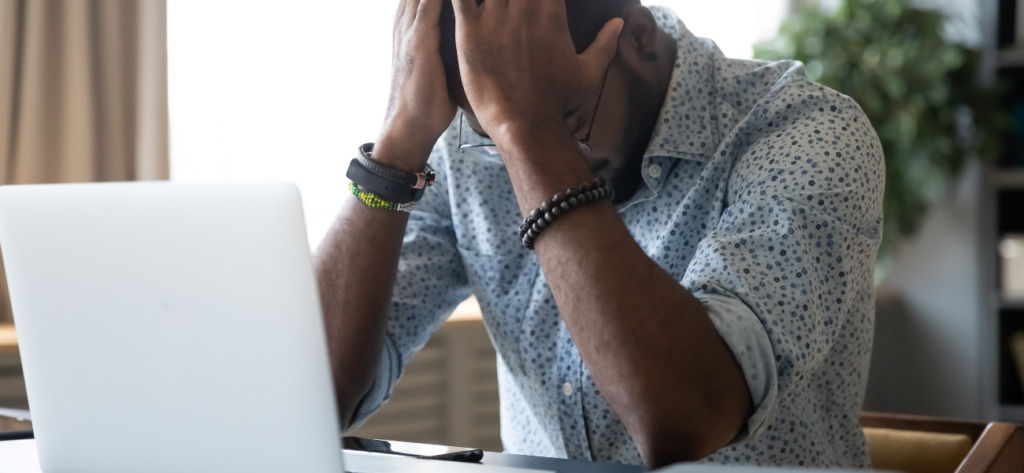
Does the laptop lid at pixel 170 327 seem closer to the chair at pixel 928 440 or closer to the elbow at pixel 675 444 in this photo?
the elbow at pixel 675 444

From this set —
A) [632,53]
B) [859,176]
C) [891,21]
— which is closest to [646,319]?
[859,176]

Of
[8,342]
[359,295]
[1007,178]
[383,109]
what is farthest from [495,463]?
[1007,178]

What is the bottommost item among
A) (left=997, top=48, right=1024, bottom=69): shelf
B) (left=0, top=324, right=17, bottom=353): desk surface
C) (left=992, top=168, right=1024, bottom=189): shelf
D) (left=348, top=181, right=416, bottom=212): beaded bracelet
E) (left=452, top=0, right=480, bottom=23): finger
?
(left=0, top=324, right=17, bottom=353): desk surface

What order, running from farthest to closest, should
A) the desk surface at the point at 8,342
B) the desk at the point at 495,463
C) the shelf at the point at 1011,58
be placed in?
the shelf at the point at 1011,58 → the desk surface at the point at 8,342 → the desk at the point at 495,463

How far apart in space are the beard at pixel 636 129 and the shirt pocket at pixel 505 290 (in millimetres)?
162

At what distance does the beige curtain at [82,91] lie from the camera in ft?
5.42

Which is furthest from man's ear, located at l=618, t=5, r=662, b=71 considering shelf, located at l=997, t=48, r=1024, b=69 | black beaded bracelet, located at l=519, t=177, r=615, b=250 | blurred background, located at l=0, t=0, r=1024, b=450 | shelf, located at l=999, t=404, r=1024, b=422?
shelf, located at l=999, t=404, r=1024, b=422

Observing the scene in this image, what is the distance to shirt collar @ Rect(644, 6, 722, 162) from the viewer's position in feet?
3.35

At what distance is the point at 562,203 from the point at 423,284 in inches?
17.9

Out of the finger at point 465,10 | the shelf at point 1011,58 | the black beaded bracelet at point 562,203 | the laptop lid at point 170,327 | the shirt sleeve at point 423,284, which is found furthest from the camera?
the shelf at point 1011,58

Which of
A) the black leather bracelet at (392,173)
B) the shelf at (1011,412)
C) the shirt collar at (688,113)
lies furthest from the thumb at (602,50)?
Answer: the shelf at (1011,412)

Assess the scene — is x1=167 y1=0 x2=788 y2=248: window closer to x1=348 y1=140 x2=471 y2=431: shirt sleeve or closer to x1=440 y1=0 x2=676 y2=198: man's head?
x1=348 y1=140 x2=471 y2=431: shirt sleeve

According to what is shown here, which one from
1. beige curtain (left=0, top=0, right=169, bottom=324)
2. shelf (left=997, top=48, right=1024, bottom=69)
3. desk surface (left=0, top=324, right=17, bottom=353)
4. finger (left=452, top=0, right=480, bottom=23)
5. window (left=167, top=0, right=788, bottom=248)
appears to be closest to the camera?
finger (left=452, top=0, right=480, bottom=23)

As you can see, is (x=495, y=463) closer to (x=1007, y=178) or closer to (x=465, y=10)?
(x=465, y=10)
